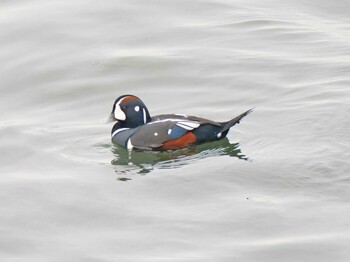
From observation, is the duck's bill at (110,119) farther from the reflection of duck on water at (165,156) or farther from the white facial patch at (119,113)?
the reflection of duck on water at (165,156)

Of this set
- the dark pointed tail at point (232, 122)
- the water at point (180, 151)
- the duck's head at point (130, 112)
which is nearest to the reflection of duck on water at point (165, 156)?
the water at point (180, 151)

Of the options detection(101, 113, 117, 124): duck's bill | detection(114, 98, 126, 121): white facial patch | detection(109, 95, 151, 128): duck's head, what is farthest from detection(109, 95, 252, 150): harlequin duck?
detection(101, 113, 117, 124): duck's bill

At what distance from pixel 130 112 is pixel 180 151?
2.85ft

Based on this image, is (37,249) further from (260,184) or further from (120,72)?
(120,72)

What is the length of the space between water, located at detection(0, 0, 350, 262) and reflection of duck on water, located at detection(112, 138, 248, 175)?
0.03 metres

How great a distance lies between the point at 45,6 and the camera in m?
22.2

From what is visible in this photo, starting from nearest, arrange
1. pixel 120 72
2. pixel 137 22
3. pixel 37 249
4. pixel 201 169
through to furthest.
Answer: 1. pixel 37 249
2. pixel 201 169
3. pixel 120 72
4. pixel 137 22

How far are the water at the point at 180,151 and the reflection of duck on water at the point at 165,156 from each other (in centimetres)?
3

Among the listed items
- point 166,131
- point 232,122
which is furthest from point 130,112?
point 232,122

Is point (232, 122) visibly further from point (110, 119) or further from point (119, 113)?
point (110, 119)

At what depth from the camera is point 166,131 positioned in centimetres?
1570

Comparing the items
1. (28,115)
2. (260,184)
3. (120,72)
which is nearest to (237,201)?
(260,184)

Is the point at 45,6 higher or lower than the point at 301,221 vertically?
higher

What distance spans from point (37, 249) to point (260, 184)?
288cm
